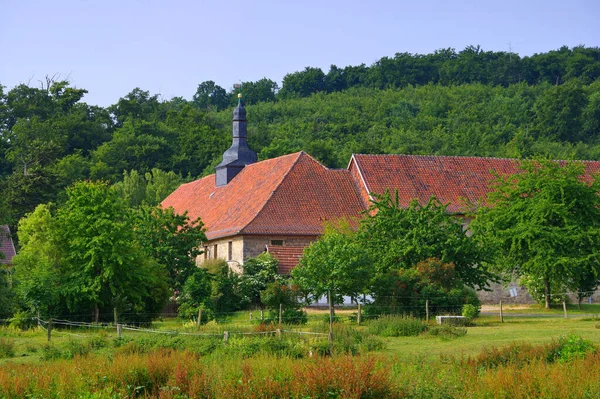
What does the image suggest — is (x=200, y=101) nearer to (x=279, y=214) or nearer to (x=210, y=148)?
(x=210, y=148)

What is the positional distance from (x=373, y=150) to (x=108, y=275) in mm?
41160

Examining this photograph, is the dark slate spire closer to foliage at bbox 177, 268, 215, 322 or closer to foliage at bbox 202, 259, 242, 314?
foliage at bbox 202, 259, 242, 314

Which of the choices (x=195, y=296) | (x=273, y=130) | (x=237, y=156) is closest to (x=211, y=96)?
(x=273, y=130)

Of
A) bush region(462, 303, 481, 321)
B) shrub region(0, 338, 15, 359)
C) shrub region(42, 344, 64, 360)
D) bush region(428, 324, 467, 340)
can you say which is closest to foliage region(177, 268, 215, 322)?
bush region(462, 303, 481, 321)

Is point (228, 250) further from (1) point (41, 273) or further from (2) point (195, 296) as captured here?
(1) point (41, 273)

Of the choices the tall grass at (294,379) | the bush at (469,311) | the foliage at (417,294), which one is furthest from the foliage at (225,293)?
the tall grass at (294,379)

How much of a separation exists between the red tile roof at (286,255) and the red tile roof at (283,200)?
1160 millimetres

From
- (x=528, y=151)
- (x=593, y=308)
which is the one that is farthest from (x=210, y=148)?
(x=593, y=308)

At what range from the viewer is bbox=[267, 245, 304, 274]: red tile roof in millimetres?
44688

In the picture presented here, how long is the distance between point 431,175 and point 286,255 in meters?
11.3

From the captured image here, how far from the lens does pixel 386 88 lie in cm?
13050

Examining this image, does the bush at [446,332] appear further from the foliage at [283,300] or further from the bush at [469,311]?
the foliage at [283,300]

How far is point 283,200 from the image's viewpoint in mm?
49812

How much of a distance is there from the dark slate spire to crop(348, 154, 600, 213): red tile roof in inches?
354
